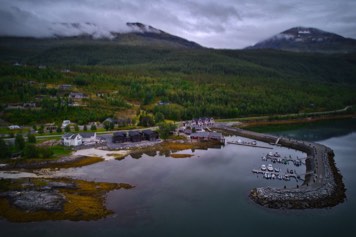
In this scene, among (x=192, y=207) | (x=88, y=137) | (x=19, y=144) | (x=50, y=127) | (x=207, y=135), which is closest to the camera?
(x=192, y=207)

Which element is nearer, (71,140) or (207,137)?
(71,140)

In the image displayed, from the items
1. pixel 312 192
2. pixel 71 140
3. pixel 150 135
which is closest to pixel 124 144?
pixel 150 135

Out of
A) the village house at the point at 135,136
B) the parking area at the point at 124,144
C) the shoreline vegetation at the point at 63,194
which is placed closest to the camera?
the shoreline vegetation at the point at 63,194

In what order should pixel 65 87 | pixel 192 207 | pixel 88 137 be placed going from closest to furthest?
pixel 192 207, pixel 88 137, pixel 65 87

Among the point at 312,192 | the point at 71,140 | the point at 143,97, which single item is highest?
the point at 143,97

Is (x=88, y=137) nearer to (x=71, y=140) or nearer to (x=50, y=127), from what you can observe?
(x=71, y=140)

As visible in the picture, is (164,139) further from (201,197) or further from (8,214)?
(8,214)

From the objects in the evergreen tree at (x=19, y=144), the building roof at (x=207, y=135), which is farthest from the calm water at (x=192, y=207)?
the evergreen tree at (x=19, y=144)

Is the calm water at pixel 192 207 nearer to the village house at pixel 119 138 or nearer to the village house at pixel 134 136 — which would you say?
the village house at pixel 119 138

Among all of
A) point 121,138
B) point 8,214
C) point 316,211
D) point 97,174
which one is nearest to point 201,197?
point 316,211
